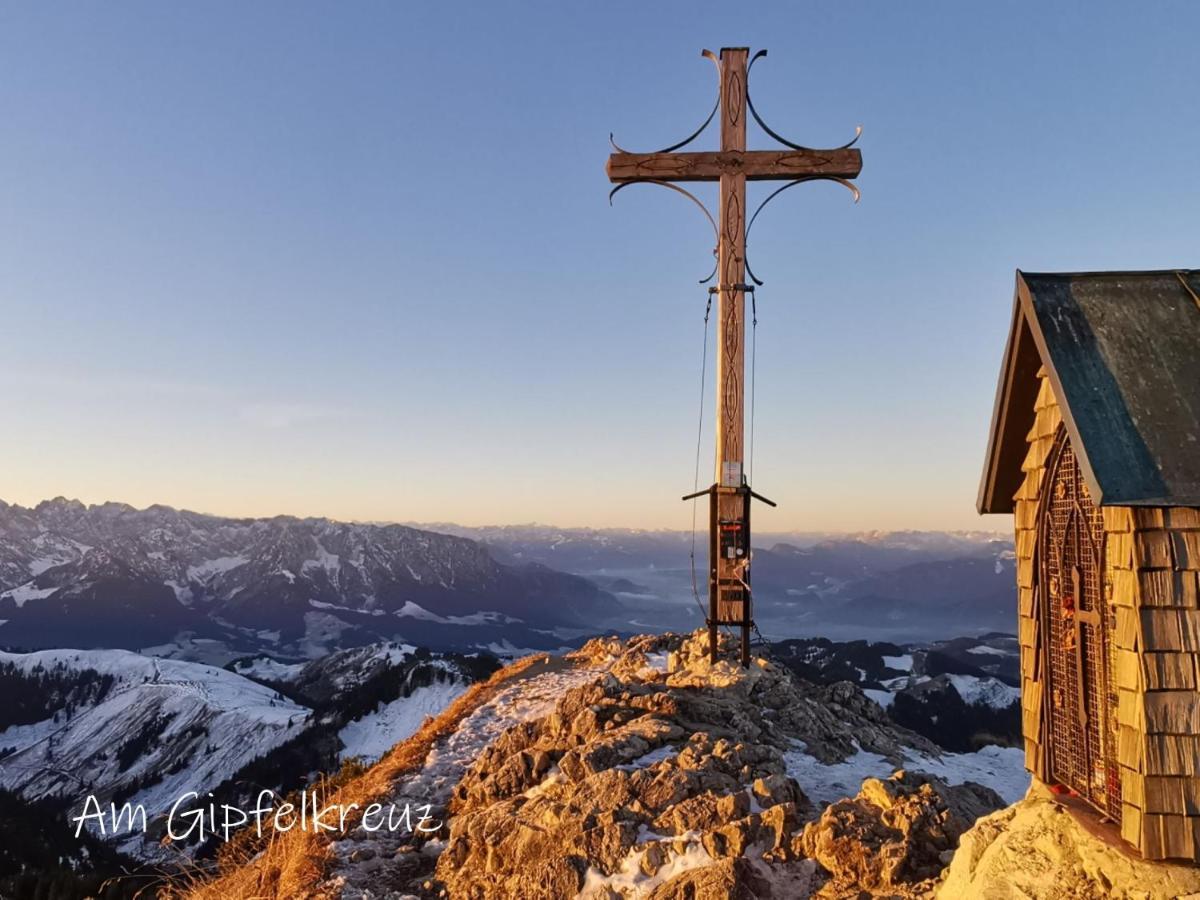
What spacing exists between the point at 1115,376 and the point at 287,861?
37.2 feet

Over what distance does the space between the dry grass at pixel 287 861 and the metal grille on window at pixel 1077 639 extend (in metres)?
8.45

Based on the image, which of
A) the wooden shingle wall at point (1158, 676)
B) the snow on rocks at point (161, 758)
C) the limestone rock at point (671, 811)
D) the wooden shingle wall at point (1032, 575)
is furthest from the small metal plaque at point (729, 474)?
the snow on rocks at point (161, 758)

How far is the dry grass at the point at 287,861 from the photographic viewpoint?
10.0 m

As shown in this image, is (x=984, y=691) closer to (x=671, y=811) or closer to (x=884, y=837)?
(x=884, y=837)

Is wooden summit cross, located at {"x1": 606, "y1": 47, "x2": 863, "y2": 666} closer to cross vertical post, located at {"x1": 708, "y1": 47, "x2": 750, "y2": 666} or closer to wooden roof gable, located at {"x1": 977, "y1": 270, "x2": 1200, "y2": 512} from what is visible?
cross vertical post, located at {"x1": 708, "y1": 47, "x2": 750, "y2": 666}

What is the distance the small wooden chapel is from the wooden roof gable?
1 cm

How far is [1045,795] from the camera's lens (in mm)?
7254


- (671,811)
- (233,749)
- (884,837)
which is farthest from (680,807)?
(233,749)

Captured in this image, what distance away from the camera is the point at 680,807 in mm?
9625

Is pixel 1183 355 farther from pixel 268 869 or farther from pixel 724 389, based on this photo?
pixel 268 869

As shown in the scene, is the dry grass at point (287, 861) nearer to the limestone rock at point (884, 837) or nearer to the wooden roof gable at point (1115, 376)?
the limestone rock at point (884, 837)

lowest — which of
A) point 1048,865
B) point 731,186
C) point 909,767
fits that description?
point 909,767

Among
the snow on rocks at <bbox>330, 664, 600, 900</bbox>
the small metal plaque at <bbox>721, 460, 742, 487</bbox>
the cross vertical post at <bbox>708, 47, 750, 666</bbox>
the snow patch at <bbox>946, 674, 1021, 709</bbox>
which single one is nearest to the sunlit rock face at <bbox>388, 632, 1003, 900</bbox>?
the snow on rocks at <bbox>330, 664, 600, 900</bbox>

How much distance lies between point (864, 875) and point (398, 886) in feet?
18.6
